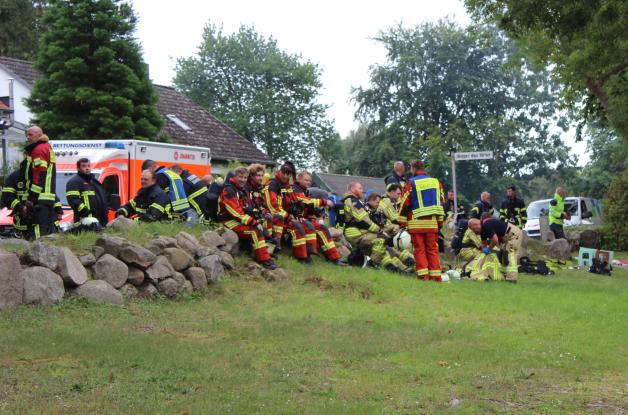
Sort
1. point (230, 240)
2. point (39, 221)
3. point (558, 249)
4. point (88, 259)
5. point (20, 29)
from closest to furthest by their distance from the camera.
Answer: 1. point (88, 259)
2. point (39, 221)
3. point (230, 240)
4. point (558, 249)
5. point (20, 29)

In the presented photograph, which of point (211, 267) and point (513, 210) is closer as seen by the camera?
point (211, 267)

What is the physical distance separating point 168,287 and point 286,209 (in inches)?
171

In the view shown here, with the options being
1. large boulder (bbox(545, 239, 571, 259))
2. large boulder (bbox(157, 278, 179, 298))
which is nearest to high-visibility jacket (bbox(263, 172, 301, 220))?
large boulder (bbox(157, 278, 179, 298))

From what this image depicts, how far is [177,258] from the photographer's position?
1208 cm

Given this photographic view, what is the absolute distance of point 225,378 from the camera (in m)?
7.52

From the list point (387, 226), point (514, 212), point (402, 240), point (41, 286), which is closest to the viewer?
point (41, 286)

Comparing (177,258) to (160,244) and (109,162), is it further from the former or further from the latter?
(109,162)

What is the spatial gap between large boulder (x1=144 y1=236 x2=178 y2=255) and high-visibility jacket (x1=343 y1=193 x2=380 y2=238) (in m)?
5.06

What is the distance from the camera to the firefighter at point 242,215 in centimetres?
1414

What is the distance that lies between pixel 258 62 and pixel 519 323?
5074cm

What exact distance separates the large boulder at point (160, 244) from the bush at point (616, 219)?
63.2 ft

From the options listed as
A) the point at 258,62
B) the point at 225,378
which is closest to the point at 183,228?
the point at 225,378

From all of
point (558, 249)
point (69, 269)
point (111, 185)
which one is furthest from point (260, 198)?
point (558, 249)

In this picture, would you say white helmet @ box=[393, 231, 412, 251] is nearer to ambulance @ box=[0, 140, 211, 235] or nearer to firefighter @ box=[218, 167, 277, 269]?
firefighter @ box=[218, 167, 277, 269]
